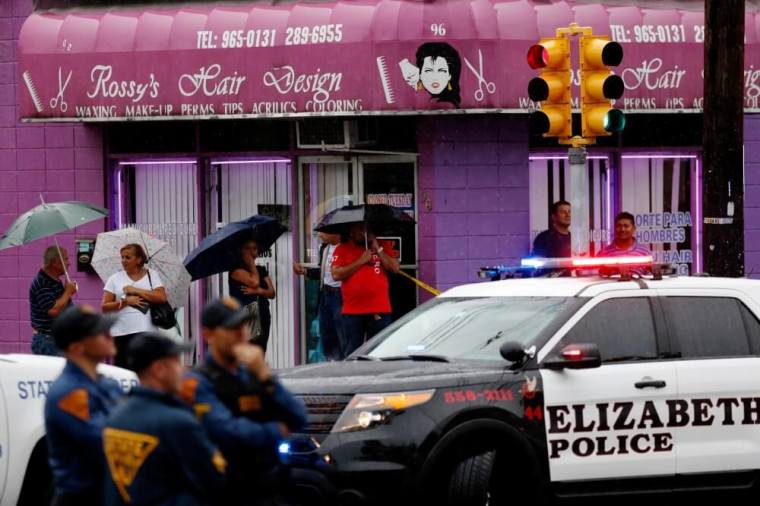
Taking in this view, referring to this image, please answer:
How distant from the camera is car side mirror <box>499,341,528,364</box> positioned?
9.51 metres

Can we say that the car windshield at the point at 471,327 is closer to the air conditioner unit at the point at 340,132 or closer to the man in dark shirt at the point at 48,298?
the man in dark shirt at the point at 48,298

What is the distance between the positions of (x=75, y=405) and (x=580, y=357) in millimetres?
3748

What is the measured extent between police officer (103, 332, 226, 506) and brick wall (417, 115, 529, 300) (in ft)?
36.6

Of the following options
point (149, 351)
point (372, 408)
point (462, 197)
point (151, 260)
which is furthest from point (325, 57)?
point (149, 351)

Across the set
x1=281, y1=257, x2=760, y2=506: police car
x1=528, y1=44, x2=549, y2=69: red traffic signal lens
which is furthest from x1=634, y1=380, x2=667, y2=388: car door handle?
x1=528, y1=44, x2=549, y2=69: red traffic signal lens

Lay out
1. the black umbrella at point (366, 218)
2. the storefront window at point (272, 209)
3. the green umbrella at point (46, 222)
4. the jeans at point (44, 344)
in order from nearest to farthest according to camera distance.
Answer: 1. the green umbrella at point (46, 222)
2. the jeans at point (44, 344)
3. the black umbrella at point (366, 218)
4. the storefront window at point (272, 209)

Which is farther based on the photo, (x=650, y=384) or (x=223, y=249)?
(x=223, y=249)

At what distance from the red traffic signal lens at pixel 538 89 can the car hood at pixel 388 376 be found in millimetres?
4160

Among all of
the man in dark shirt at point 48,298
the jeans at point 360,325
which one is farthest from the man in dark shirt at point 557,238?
the man in dark shirt at point 48,298

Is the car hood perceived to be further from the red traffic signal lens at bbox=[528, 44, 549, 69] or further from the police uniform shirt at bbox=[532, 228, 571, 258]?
the police uniform shirt at bbox=[532, 228, 571, 258]

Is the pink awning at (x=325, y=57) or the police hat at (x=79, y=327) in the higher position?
the pink awning at (x=325, y=57)

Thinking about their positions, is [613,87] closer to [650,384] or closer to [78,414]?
[650,384]

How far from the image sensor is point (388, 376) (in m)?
9.56

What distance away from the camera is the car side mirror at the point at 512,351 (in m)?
9.51
